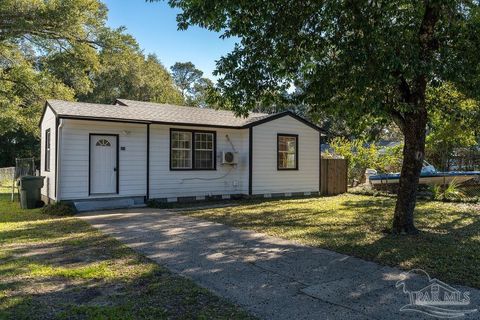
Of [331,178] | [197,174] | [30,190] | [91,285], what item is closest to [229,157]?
[197,174]

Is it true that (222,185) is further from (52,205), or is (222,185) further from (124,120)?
(52,205)

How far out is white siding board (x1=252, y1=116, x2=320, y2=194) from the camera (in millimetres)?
14875

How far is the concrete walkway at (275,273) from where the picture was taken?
13.0 ft

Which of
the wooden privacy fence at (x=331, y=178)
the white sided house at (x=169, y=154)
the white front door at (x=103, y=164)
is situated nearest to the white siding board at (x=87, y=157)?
the white sided house at (x=169, y=154)

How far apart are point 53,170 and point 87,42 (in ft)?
30.4

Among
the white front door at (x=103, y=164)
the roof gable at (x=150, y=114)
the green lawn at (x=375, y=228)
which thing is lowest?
the green lawn at (x=375, y=228)

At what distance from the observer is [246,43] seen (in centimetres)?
792

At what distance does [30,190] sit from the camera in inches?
484

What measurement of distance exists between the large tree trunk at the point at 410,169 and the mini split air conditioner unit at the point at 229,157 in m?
7.34

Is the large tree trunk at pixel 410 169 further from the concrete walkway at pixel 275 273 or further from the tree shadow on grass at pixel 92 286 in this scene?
the tree shadow on grass at pixel 92 286

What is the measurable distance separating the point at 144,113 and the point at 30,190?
14.4ft

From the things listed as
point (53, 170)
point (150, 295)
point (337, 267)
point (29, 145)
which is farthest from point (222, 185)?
point (29, 145)

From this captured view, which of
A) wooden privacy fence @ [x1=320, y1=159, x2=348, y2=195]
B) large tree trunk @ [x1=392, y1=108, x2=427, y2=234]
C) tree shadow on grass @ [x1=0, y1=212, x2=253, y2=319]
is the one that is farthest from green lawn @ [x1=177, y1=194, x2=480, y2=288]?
tree shadow on grass @ [x1=0, y1=212, x2=253, y2=319]

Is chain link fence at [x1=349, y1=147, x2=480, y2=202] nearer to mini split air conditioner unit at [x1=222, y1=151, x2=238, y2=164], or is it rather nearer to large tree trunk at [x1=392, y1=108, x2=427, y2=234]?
mini split air conditioner unit at [x1=222, y1=151, x2=238, y2=164]
